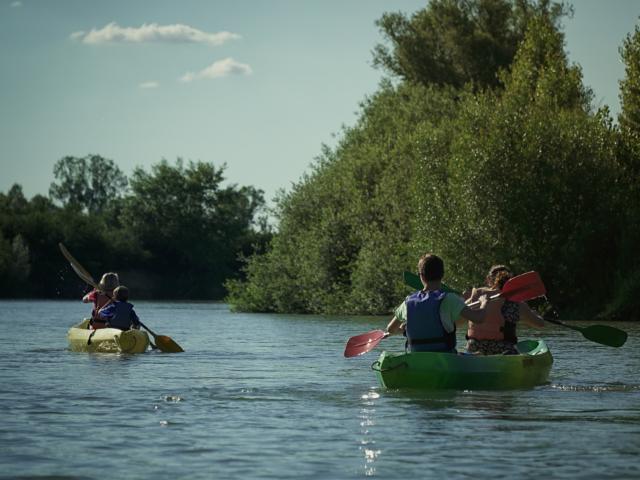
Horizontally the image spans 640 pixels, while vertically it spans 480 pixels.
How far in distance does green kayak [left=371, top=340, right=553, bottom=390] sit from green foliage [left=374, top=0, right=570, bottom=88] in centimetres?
3320

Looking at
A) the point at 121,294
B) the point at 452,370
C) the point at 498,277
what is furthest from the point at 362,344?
the point at 121,294

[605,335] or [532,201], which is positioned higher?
[532,201]

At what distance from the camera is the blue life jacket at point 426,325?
1217cm

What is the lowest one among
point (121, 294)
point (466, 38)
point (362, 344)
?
point (362, 344)

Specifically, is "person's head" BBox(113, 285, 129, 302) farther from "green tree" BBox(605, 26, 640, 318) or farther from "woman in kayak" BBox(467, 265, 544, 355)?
"green tree" BBox(605, 26, 640, 318)

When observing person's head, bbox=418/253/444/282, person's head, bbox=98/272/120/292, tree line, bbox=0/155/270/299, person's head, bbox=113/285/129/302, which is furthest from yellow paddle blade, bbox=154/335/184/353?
tree line, bbox=0/155/270/299

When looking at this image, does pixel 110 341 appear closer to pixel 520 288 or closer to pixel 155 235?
pixel 520 288

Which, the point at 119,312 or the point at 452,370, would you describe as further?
the point at 119,312

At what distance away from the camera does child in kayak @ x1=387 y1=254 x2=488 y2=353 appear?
1205 centimetres

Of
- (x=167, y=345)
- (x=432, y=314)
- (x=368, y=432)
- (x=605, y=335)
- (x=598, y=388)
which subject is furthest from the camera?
(x=167, y=345)

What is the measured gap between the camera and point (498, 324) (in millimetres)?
13586

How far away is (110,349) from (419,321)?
824cm

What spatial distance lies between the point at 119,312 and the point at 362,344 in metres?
6.24

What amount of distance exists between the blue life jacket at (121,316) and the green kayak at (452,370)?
24.7ft
